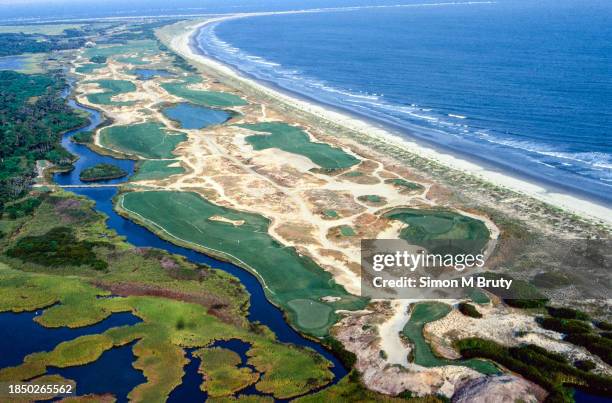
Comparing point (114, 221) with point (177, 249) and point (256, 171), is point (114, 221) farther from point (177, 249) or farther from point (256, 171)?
point (256, 171)

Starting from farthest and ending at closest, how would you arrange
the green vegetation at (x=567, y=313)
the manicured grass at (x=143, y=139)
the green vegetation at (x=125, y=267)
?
the manicured grass at (x=143, y=139), the green vegetation at (x=125, y=267), the green vegetation at (x=567, y=313)

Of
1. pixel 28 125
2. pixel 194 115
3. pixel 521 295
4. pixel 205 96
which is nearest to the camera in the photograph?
pixel 521 295

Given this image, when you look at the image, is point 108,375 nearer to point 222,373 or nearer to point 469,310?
point 222,373

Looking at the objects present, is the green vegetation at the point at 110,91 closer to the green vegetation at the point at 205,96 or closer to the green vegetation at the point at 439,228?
the green vegetation at the point at 205,96

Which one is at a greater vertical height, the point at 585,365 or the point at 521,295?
the point at 521,295

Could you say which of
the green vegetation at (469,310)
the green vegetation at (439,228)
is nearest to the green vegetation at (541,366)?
the green vegetation at (469,310)

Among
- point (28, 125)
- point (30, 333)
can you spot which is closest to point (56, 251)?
point (30, 333)

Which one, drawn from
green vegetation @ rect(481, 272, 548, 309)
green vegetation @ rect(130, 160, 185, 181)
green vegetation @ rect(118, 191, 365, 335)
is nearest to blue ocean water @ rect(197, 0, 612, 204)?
green vegetation @ rect(481, 272, 548, 309)
